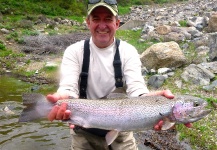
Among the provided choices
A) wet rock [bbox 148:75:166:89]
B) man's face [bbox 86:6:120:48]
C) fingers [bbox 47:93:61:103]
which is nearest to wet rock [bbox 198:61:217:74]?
wet rock [bbox 148:75:166:89]

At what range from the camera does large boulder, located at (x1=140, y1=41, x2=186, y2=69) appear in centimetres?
1110

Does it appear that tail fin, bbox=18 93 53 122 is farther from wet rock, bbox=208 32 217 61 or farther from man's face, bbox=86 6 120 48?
wet rock, bbox=208 32 217 61

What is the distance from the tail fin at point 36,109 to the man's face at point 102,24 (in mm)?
A: 1053

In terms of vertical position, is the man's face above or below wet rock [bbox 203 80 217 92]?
above

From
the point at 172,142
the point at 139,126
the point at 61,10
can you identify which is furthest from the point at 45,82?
the point at 61,10

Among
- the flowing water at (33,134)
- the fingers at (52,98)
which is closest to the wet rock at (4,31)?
the flowing water at (33,134)

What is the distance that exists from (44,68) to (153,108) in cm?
1012

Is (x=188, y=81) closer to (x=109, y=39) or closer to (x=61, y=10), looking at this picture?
(x=109, y=39)

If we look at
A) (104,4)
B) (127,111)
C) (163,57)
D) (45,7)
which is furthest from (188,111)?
(45,7)

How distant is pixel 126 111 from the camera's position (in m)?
3.60

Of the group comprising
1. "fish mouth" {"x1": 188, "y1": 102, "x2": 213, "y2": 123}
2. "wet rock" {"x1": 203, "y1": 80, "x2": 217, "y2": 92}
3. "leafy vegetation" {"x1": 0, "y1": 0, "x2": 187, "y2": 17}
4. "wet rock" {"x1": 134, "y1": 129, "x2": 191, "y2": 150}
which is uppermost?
"leafy vegetation" {"x1": 0, "y1": 0, "x2": 187, "y2": 17}

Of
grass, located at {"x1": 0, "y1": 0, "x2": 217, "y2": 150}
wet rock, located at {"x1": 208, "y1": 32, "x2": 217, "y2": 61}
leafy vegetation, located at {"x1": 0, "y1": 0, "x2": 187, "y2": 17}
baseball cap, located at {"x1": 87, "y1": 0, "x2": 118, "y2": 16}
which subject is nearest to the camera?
baseball cap, located at {"x1": 87, "y1": 0, "x2": 118, "y2": 16}

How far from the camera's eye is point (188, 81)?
376 inches

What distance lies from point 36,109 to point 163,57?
311 inches
